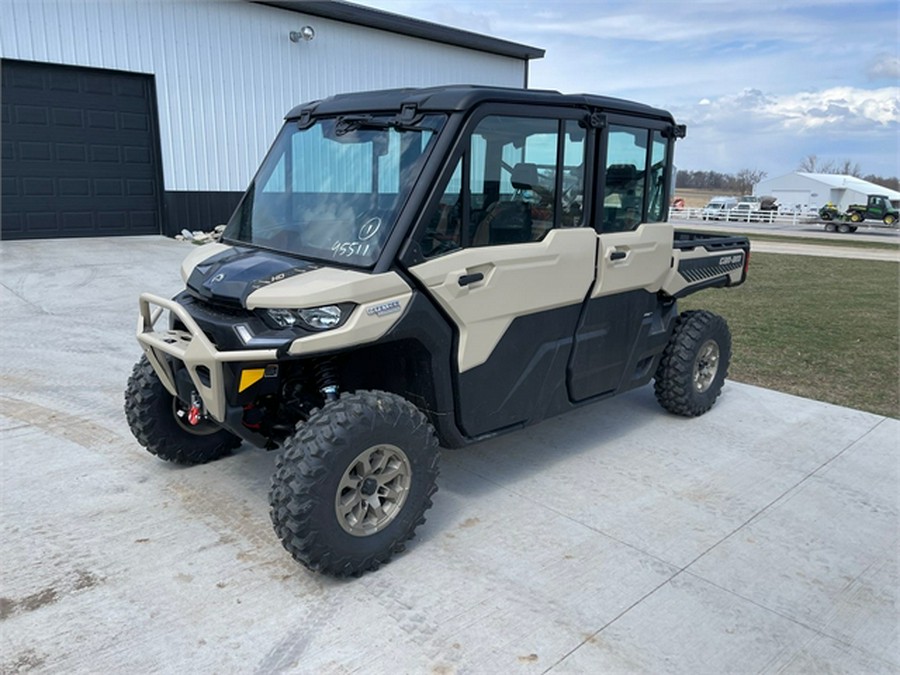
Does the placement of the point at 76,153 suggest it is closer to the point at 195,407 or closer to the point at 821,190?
the point at 195,407

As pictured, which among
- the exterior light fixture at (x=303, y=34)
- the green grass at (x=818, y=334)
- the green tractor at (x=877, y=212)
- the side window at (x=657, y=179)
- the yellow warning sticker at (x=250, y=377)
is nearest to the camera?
the yellow warning sticker at (x=250, y=377)

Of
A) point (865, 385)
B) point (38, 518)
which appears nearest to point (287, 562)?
point (38, 518)

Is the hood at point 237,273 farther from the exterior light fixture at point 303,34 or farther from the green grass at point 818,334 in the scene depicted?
the exterior light fixture at point 303,34

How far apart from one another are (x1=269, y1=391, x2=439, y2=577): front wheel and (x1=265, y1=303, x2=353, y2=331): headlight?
360 millimetres

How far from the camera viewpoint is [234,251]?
3.62m

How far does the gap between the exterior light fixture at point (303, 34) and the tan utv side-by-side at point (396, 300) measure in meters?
12.8

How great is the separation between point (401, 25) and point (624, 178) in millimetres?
14440

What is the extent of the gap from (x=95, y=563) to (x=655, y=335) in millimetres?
3546

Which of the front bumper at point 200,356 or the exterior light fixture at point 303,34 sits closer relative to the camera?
the front bumper at point 200,356

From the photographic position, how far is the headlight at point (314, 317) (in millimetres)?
2912

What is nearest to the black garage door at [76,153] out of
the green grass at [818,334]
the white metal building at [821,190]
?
the green grass at [818,334]

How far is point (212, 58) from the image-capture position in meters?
14.4

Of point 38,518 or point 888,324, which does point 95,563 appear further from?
point 888,324

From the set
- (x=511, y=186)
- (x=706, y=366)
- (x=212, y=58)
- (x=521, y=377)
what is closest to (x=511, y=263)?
(x=511, y=186)
